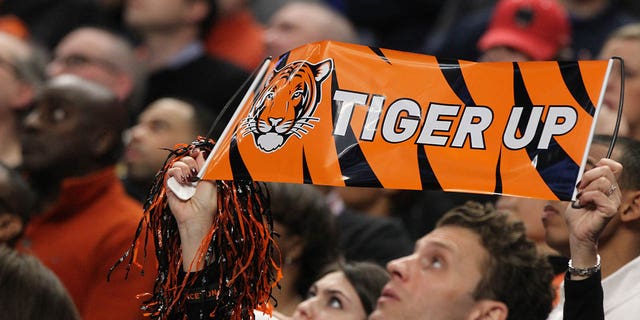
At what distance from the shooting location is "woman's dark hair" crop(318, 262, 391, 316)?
4.40m

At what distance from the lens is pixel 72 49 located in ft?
24.8

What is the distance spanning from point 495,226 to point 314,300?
684 mm

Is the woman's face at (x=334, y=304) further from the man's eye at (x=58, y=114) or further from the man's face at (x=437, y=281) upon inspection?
the man's eye at (x=58, y=114)

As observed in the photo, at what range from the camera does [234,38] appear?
8.09m

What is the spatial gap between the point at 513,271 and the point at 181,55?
12.6 feet

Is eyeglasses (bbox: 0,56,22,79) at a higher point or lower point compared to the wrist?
higher

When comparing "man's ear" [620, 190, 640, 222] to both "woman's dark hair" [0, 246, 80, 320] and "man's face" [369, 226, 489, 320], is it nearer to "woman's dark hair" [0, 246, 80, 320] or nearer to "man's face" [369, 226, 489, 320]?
"man's face" [369, 226, 489, 320]

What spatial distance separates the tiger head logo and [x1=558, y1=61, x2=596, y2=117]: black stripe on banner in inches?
25.6

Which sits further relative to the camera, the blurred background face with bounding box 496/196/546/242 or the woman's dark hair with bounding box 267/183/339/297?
the woman's dark hair with bounding box 267/183/339/297

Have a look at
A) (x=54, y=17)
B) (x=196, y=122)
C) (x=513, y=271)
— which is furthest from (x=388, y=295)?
(x=54, y=17)

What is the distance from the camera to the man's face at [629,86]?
545cm

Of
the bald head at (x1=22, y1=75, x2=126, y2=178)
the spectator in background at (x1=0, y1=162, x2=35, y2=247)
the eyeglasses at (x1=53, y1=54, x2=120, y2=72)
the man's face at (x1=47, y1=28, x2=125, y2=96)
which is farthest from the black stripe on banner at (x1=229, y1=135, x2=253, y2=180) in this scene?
the eyeglasses at (x1=53, y1=54, x2=120, y2=72)

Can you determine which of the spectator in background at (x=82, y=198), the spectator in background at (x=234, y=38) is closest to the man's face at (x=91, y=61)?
the spectator in background at (x=234, y=38)

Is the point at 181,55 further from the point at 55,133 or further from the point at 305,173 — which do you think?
the point at 305,173
